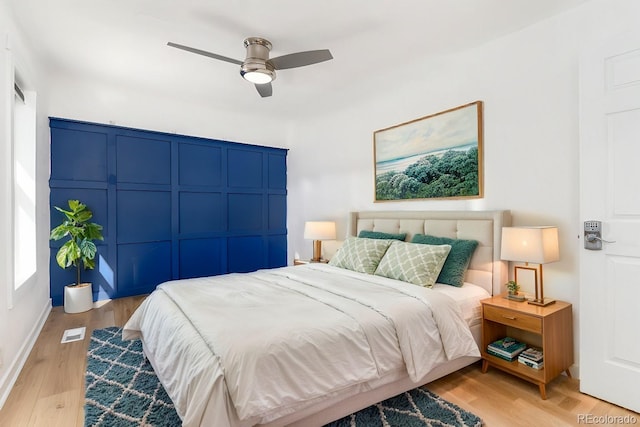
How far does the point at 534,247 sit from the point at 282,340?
1816mm

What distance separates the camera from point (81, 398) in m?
2.05

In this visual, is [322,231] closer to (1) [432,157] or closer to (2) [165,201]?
(1) [432,157]

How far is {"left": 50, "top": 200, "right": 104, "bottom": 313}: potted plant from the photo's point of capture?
11.6 feet

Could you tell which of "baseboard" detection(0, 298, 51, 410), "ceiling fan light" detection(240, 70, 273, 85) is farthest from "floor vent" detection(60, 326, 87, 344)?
"ceiling fan light" detection(240, 70, 273, 85)

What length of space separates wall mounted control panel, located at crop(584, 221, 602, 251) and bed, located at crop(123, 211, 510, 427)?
0.58 m

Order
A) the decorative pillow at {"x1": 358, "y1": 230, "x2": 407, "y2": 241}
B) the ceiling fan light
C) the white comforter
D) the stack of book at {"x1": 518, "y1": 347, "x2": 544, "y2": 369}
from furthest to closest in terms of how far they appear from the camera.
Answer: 1. the decorative pillow at {"x1": 358, "y1": 230, "x2": 407, "y2": 241}
2. the ceiling fan light
3. the stack of book at {"x1": 518, "y1": 347, "x2": 544, "y2": 369}
4. the white comforter

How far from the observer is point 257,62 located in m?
2.69

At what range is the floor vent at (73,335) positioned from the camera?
2943 millimetres

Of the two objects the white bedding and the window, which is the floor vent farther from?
the white bedding

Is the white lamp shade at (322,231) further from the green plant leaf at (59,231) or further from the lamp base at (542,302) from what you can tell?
the green plant leaf at (59,231)

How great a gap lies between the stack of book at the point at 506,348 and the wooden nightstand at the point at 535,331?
0.03 meters

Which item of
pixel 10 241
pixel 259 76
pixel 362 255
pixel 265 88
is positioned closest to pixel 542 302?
pixel 362 255

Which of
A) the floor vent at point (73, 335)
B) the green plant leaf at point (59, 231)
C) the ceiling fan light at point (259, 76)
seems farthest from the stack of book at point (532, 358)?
the green plant leaf at point (59, 231)

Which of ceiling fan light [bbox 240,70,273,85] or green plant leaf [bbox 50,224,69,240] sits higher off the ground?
ceiling fan light [bbox 240,70,273,85]
